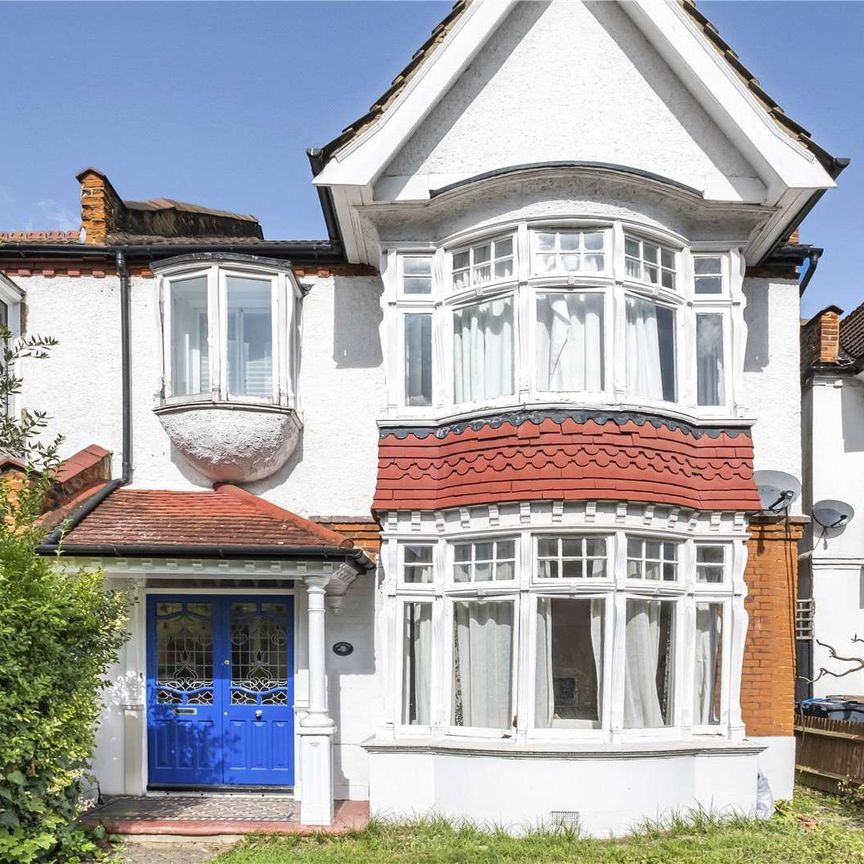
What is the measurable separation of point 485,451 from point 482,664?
2.17m

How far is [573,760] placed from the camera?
8938 mm

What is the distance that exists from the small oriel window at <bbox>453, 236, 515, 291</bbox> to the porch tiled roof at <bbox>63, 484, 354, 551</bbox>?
3087 millimetres

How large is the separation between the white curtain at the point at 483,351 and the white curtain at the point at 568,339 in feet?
1.16

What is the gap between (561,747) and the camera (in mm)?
8961

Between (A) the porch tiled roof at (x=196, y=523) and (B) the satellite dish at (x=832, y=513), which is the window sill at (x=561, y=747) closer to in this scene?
(A) the porch tiled roof at (x=196, y=523)

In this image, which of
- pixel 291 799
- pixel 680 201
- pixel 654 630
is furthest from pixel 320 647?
pixel 680 201

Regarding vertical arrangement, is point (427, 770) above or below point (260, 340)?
below

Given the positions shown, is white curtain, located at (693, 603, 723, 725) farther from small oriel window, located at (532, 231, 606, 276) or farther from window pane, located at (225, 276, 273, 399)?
window pane, located at (225, 276, 273, 399)

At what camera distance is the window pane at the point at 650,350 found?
9.78 metres

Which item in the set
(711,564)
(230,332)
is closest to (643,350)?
(711,564)

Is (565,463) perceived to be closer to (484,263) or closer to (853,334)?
(484,263)

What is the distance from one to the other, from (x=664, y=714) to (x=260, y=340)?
6.14m

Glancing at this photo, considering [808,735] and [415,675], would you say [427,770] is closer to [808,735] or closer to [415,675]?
[415,675]

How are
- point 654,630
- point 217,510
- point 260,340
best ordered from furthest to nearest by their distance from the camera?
point 260,340 < point 217,510 < point 654,630
